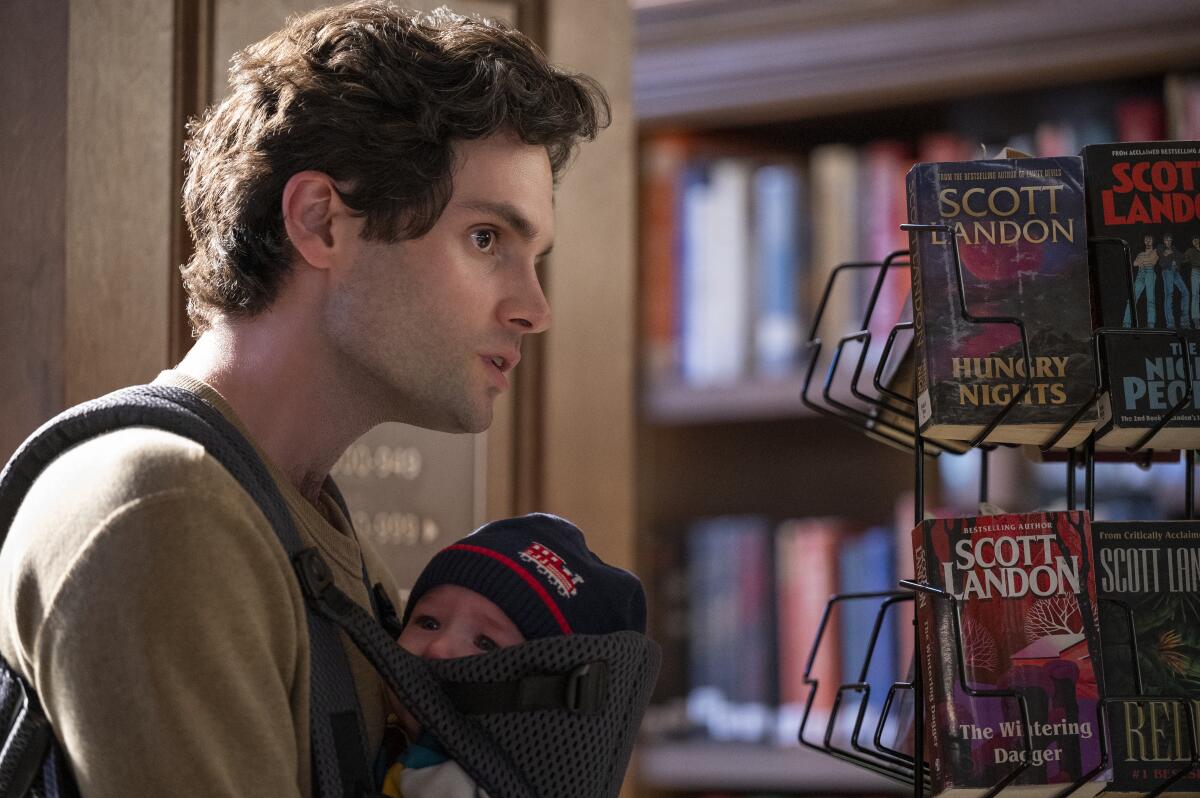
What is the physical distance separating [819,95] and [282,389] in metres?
1.18

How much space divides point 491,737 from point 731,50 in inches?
52.0

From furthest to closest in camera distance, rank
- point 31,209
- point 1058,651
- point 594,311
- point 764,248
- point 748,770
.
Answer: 1. point 764,248
2. point 748,770
3. point 594,311
4. point 31,209
5. point 1058,651

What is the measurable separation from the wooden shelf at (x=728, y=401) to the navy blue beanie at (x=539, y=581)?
90cm

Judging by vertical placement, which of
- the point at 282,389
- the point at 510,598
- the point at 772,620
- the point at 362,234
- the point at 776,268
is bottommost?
the point at 772,620

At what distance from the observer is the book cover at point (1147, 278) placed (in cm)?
85

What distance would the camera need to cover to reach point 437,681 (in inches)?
36.8

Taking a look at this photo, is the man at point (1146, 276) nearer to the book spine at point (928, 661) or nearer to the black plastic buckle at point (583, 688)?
the book spine at point (928, 661)

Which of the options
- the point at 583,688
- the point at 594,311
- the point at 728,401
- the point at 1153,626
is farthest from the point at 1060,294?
the point at 728,401

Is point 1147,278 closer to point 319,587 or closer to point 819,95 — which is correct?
point 319,587

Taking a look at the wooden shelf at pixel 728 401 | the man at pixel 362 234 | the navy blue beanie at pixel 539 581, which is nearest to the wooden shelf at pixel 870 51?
the wooden shelf at pixel 728 401

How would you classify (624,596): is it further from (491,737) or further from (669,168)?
(669,168)

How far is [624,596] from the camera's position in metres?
1.04

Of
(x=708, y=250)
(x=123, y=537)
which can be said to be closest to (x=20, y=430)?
(x=123, y=537)

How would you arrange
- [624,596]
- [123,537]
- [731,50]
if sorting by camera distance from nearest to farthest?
1. [123,537]
2. [624,596]
3. [731,50]
